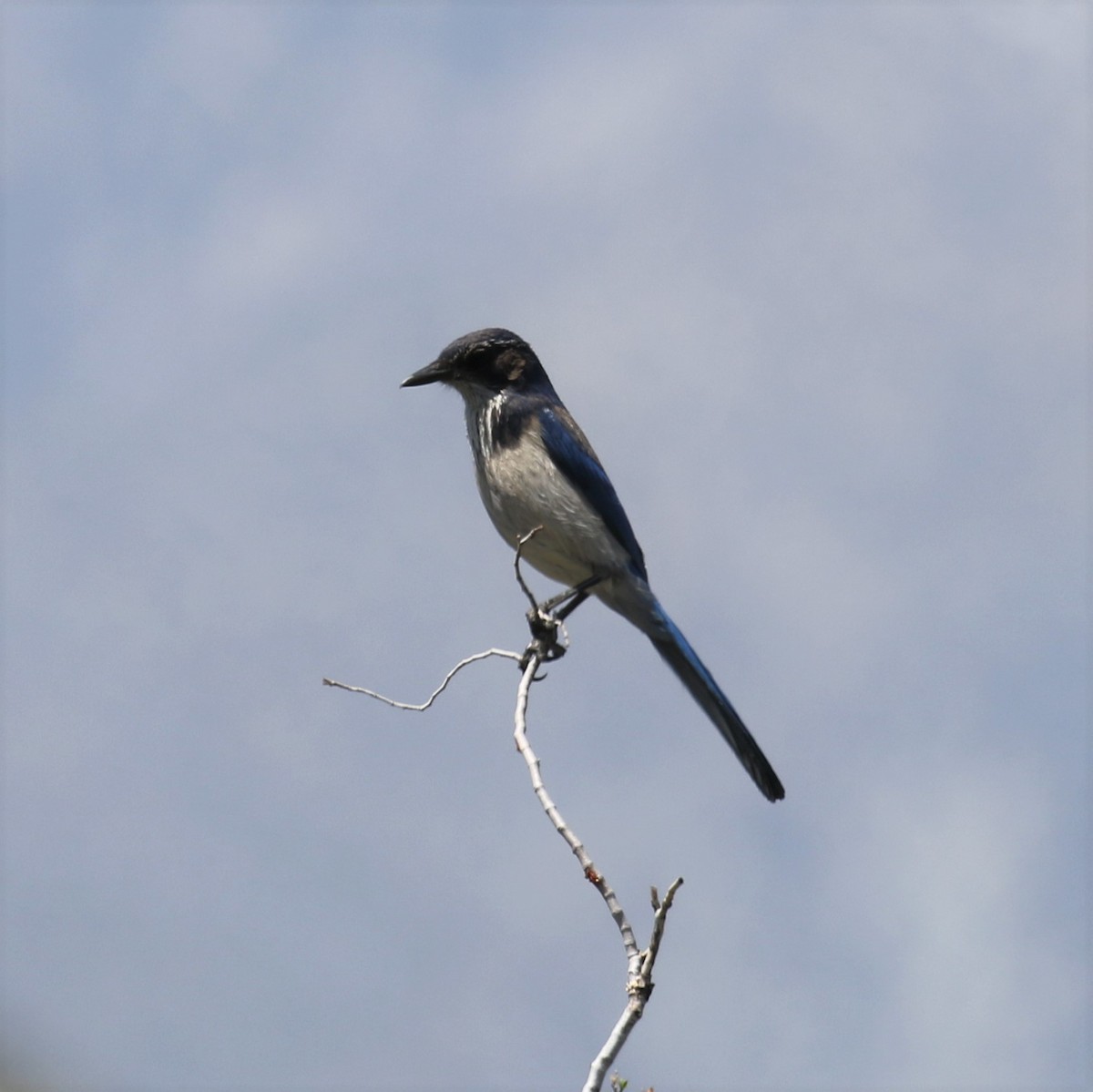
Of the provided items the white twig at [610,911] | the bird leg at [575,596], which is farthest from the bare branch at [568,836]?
the bird leg at [575,596]

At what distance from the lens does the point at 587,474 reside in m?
9.49

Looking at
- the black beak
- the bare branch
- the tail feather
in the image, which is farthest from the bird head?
the bare branch

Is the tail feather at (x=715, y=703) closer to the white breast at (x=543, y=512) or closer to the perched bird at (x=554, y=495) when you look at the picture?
the perched bird at (x=554, y=495)

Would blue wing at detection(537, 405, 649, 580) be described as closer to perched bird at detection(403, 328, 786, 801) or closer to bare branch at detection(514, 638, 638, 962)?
perched bird at detection(403, 328, 786, 801)

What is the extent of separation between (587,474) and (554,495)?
1.45ft

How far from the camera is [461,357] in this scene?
9.86 metres

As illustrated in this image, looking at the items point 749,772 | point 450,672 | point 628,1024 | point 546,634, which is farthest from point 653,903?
point 749,772

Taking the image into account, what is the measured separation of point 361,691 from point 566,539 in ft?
8.64

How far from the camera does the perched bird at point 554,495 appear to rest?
9.16 m

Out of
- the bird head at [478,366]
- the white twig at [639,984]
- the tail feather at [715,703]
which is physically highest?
the bird head at [478,366]

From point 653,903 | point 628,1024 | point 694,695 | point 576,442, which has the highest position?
point 576,442

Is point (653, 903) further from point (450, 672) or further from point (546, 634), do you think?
point (546, 634)

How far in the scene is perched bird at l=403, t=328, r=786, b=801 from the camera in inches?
360

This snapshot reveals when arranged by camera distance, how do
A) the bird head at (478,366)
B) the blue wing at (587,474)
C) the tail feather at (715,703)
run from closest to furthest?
the tail feather at (715,703) → the blue wing at (587,474) → the bird head at (478,366)
